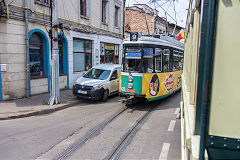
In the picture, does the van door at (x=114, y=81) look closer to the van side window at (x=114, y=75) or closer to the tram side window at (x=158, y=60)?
the van side window at (x=114, y=75)

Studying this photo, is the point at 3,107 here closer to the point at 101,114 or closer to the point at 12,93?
the point at 12,93

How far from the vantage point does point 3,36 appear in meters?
9.30

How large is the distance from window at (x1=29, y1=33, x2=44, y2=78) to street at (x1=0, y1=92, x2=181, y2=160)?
4137mm

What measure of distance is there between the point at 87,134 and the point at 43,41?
26.0 ft

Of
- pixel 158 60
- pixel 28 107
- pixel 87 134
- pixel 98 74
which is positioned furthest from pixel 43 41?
pixel 87 134

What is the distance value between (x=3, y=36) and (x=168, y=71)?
7981 mm

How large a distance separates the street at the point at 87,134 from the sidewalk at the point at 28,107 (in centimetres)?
34

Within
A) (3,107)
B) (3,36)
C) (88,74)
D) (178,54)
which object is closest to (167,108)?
(178,54)

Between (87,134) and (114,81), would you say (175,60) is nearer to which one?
(114,81)

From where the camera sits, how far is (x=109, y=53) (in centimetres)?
1891

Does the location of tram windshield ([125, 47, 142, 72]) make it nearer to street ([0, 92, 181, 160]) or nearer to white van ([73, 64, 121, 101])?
street ([0, 92, 181, 160])

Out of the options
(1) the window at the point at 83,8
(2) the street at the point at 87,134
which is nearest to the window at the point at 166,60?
(2) the street at the point at 87,134

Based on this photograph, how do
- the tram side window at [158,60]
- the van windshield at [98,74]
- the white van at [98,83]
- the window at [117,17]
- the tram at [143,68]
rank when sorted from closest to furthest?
the tram at [143,68]
the tram side window at [158,60]
the white van at [98,83]
the van windshield at [98,74]
the window at [117,17]

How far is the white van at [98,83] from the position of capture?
9.78 meters
